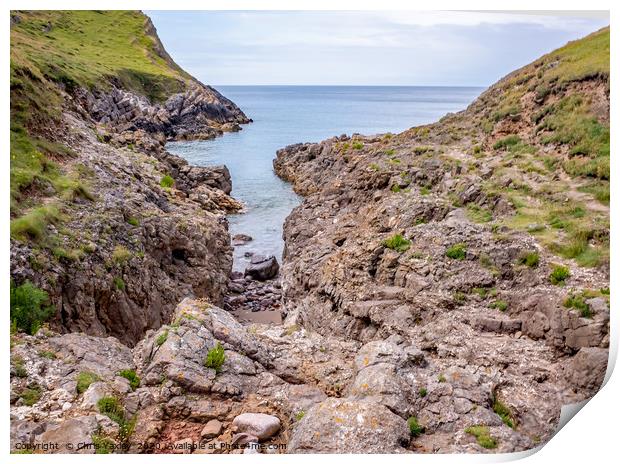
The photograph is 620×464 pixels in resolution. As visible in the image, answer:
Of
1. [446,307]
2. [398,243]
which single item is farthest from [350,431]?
[398,243]

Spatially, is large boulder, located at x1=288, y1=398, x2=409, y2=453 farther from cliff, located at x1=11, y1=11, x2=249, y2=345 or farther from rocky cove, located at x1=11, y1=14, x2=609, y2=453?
cliff, located at x1=11, y1=11, x2=249, y2=345

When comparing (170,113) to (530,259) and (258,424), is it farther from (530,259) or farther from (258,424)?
(258,424)

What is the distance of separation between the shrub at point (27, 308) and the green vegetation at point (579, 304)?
11.6m

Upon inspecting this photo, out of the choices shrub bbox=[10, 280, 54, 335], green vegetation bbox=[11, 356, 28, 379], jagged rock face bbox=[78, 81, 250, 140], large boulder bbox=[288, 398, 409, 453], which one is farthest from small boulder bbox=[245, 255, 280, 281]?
jagged rock face bbox=[78, 81, 250, 140]

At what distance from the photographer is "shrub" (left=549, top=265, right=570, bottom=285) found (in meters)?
10.8

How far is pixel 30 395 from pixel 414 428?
702 centimetres

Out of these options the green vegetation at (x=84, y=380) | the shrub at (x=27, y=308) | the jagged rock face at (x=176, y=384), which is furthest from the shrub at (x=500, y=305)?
the shrub at (x=27, y=308)

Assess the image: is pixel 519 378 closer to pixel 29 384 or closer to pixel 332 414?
pixel 332 414

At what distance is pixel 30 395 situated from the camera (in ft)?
28.1

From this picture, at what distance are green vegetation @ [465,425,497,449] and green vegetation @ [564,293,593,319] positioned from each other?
3430 mm
